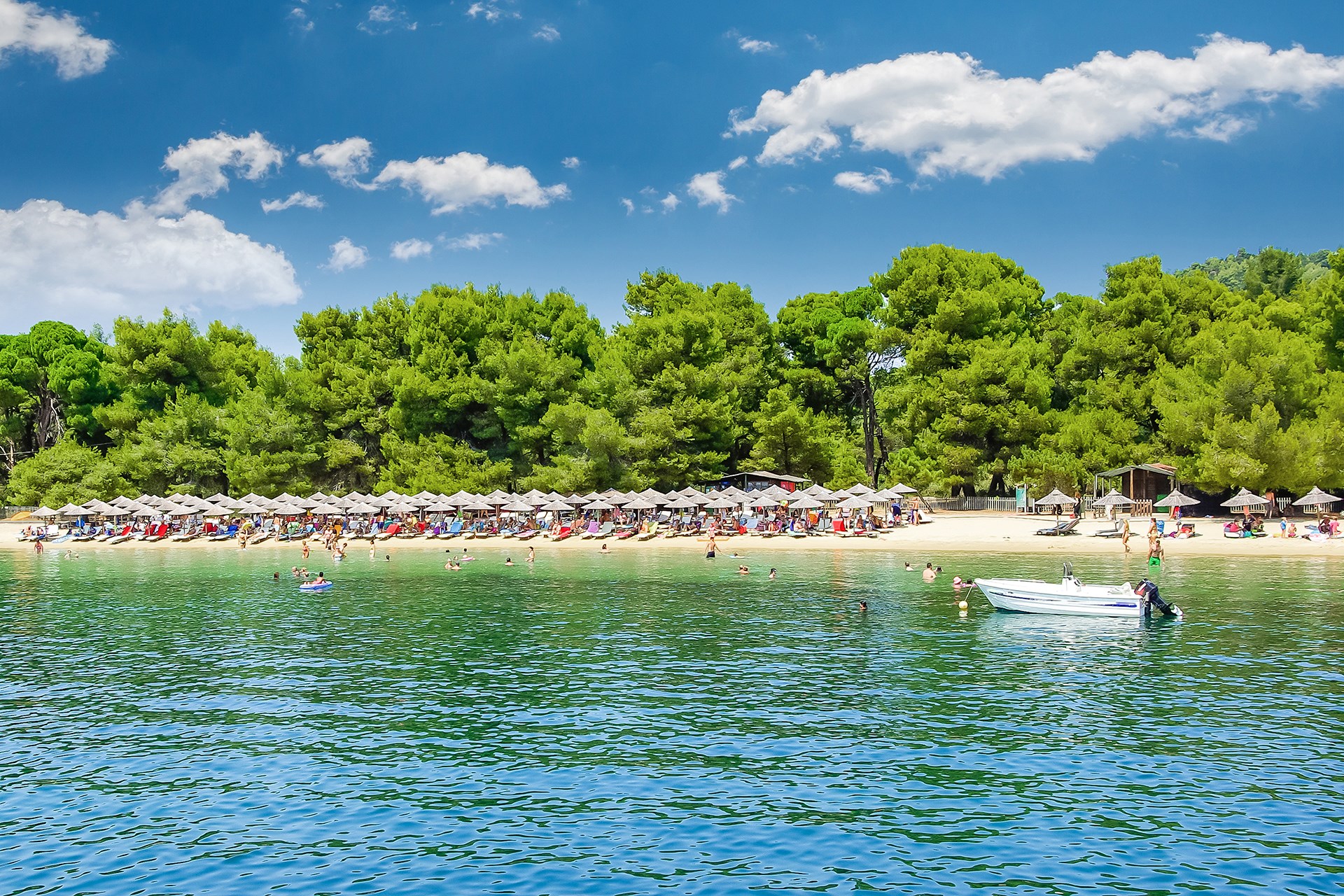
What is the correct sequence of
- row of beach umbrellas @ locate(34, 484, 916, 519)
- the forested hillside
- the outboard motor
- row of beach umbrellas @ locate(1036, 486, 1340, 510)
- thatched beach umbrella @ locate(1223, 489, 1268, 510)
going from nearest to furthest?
the outboard motor < row of beach umbrellas @ locate(1036, 486, 1340, 510) < thatched beach umbrella @ locate(1223, 489, 1268, 510) < row of beach umbrellas @ locate(34, 484, 916, 519) < the forested hillside

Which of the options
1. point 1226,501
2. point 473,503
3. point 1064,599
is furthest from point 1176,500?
point 473,503

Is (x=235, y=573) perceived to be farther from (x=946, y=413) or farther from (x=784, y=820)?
(x=946, y=413)

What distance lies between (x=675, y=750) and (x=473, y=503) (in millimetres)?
51744

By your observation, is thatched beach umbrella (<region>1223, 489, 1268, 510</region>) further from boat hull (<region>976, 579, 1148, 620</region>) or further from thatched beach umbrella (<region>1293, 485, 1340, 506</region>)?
boat hull (<region>976, 579, 1148, 620</region>)

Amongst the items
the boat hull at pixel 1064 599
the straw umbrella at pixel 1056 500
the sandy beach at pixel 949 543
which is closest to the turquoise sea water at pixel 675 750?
the boat hull at pixel 1064 599

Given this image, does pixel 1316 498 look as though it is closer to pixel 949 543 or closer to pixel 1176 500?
pixel 1176 500

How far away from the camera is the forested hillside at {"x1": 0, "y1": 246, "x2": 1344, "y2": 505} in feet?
222

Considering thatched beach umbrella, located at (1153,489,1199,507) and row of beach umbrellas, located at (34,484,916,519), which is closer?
thatched beach umbrella, located at (1153,489,1199,507)

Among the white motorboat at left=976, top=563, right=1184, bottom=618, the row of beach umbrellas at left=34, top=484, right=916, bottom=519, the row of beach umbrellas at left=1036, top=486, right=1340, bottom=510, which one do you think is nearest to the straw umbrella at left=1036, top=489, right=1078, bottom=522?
the row of beach umbrellas at left=1036, top=486, right=1340, bottom=510

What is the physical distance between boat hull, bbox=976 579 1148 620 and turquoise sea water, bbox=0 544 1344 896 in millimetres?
647

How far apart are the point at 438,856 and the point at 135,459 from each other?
75.5 m

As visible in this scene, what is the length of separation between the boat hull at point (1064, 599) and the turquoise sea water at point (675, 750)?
2.12 ft

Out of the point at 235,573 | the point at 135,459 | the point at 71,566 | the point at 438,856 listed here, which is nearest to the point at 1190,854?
the point at 438,856

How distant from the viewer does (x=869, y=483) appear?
80438 mm
